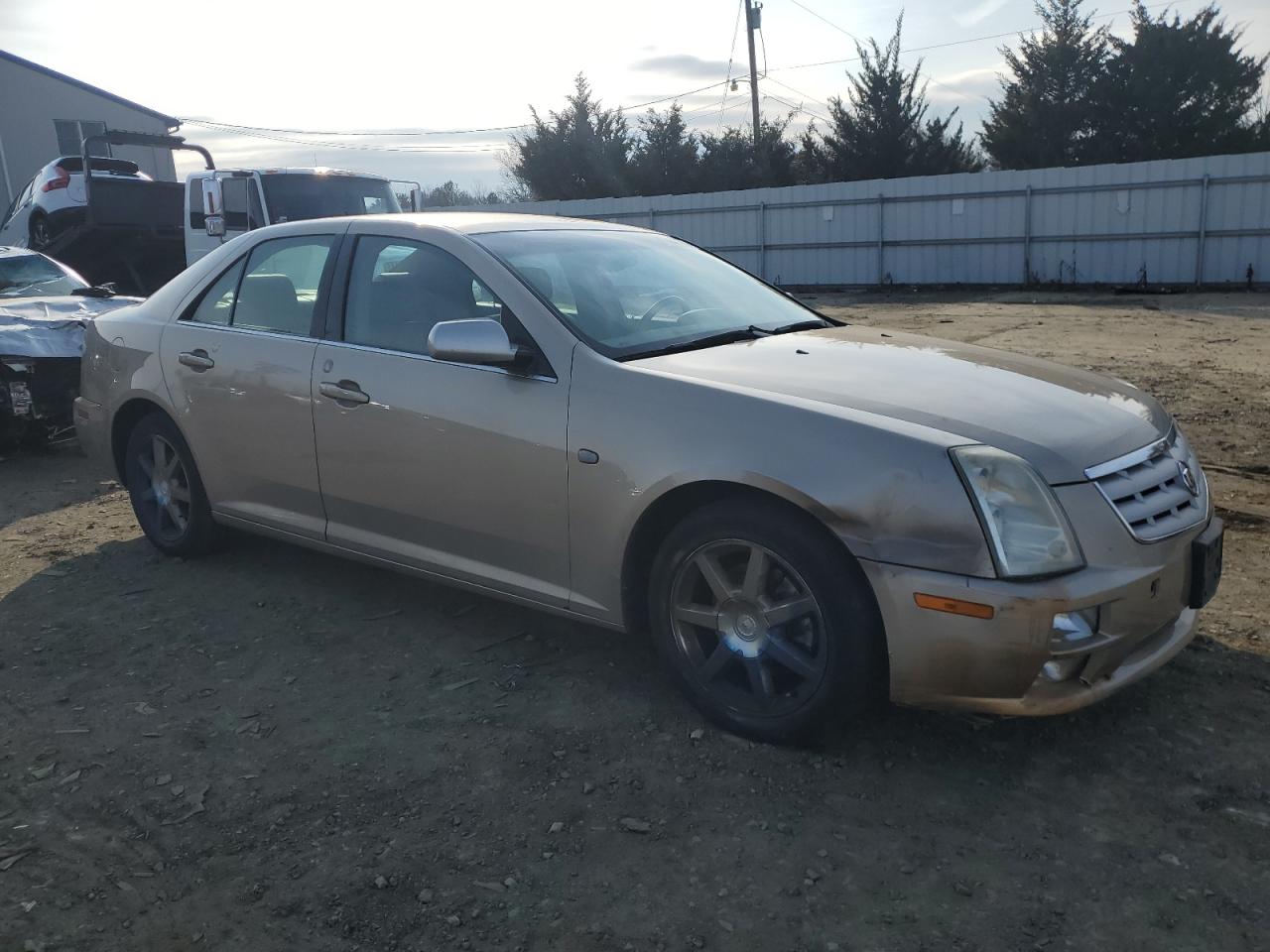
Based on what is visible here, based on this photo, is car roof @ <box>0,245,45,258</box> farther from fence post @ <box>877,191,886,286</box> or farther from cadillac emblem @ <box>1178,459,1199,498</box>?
fence post @ <box>877,191,886,286</box>

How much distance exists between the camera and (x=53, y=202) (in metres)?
15.0

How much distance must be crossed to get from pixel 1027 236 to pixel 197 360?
62.2 ft

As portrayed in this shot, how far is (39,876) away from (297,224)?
9.43ft

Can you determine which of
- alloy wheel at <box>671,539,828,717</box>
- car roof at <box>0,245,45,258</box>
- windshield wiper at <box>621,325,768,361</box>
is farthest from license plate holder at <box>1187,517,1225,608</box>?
car roof at <box>0,245,45,258</box>

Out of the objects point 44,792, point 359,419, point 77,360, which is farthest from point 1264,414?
point 77,360

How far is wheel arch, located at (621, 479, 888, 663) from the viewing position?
2.99m

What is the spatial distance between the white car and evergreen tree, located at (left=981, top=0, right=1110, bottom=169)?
24.7 meters

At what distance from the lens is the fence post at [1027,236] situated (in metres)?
20.5

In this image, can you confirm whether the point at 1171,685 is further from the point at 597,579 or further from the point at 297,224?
the point at 297,224

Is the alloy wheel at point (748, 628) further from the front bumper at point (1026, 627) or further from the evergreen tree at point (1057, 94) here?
the evergreen tree at point (1057, 94)

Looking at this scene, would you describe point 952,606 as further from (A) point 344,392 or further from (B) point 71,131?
(B) point 71,131

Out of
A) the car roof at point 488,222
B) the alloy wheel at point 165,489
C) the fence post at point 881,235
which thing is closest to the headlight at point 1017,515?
the car roof at point 488,222

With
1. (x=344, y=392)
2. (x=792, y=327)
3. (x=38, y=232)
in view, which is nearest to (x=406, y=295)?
(x=344, y=392)

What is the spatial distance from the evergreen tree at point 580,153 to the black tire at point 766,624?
35.0 meters
